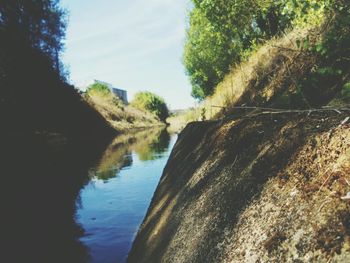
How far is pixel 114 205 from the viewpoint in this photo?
7.56m

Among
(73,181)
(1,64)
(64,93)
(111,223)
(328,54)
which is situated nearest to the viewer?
(328,54)

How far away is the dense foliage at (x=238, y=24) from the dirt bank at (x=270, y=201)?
2.93m

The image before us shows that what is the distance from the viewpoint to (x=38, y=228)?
594 cm

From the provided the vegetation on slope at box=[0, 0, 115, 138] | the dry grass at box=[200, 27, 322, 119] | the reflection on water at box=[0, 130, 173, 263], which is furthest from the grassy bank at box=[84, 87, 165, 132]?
the dry grass at box=[200, 27, 322, 119]

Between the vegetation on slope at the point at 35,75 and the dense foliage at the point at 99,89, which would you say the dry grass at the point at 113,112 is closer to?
the dense foliage at the point at 99,89

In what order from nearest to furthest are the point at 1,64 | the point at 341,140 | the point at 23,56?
the point at 341,140 → the point at 1,64 → the point at 23,56

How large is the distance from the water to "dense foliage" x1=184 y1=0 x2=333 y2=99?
3.71m

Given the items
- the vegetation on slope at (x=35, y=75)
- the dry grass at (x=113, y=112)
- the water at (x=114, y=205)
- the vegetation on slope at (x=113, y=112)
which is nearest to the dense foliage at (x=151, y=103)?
the dry grass at (x=113, y=112)

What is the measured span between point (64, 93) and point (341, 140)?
26.2m

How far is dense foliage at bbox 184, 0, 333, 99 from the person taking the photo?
628cm

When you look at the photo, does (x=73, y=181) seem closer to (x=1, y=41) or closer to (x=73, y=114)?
(x=1, y=41)

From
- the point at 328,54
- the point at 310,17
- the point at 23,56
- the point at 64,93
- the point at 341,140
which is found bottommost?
the point at 341,140

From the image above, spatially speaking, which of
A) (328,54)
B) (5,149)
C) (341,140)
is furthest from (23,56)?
(341,140)

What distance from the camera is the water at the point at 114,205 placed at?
17.2 feet
